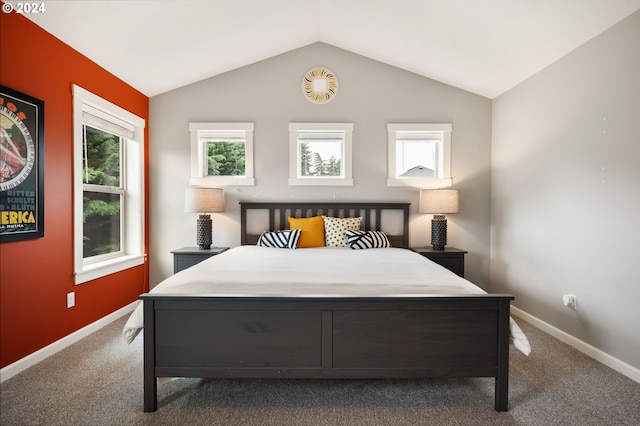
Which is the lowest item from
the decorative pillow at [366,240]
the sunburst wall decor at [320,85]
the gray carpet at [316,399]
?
the gray carpet at [316,399]

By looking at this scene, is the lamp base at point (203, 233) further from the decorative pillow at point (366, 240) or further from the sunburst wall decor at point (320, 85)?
the sunburst wall decor at point (320, 85)

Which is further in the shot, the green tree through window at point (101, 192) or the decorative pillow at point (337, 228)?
the decorative pillow at point (337, 228)

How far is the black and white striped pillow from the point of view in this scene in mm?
3332

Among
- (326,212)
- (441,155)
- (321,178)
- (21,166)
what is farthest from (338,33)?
(21,166)

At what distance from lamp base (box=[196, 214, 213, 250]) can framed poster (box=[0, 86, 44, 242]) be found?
1.41 meters

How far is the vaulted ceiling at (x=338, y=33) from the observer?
7.64 ft

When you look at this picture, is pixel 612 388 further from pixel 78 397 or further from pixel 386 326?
pixel 78 397

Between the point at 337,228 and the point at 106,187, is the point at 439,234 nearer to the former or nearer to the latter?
the point at 337,228

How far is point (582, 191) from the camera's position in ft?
8.24

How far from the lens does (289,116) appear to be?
380cm

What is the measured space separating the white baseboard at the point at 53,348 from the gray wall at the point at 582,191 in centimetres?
412

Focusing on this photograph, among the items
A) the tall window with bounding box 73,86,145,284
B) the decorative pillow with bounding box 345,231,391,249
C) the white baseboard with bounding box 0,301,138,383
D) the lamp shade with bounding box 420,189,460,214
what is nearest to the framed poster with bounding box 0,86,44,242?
the tall window with bounding box 73,86,145,284

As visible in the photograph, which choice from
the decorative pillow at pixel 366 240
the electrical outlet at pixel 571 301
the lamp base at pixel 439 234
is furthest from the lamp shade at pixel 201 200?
the electrical outlet at pixel 571 301

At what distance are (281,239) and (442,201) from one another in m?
1.83
